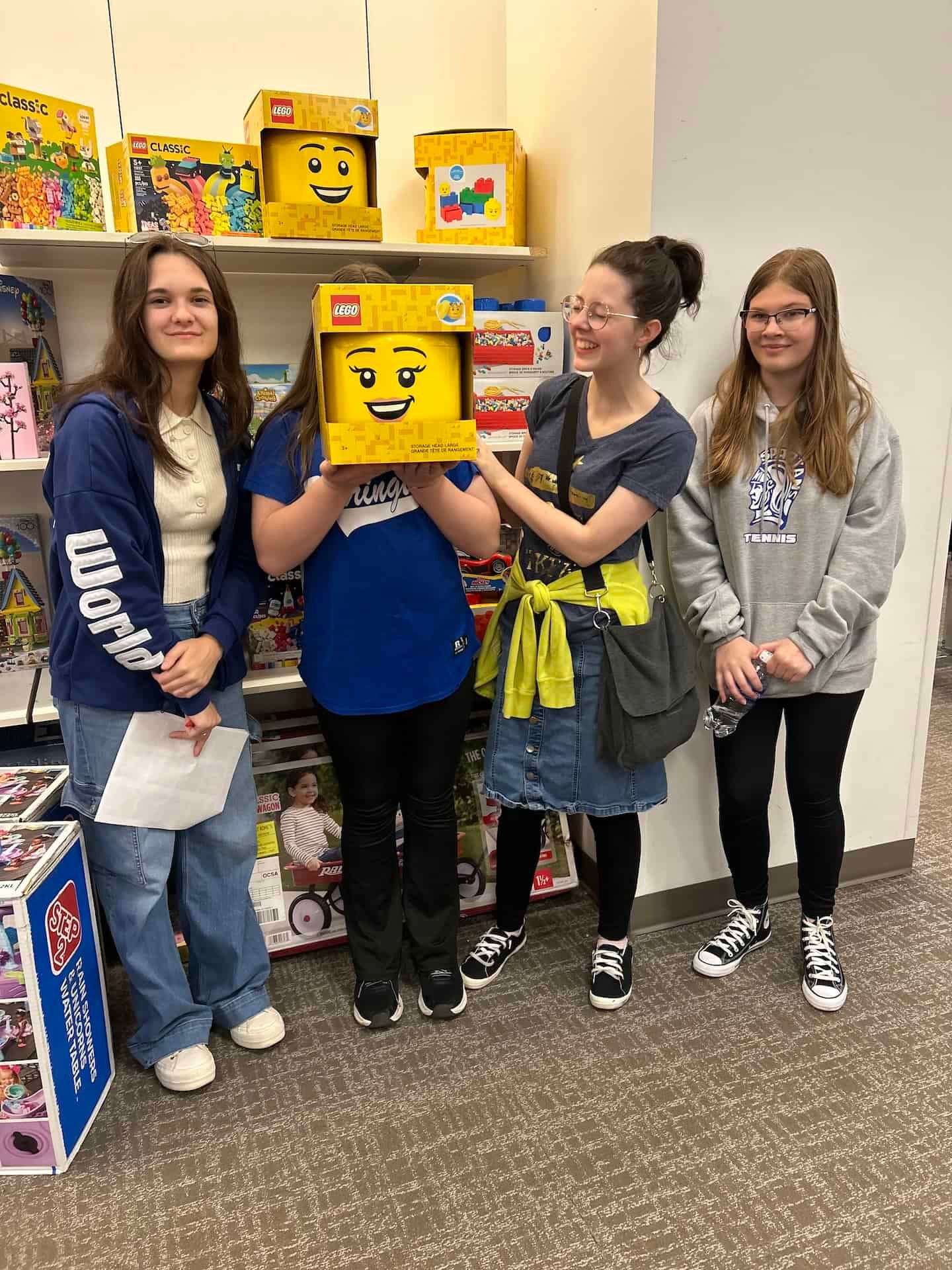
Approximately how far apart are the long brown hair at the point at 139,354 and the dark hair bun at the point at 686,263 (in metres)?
0.78

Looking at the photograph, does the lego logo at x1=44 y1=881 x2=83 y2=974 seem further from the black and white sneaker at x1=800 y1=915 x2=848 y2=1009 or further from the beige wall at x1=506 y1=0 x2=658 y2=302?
the beige wall at x1=506 y1=0 x2=658 y2=302

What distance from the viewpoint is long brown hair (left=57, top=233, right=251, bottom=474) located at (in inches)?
56.5

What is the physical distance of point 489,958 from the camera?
199 centimetres

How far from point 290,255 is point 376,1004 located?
64.5 inches

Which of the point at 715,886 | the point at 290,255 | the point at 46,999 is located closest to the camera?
the point at 46,999

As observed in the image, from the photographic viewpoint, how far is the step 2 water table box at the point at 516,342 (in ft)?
6.88

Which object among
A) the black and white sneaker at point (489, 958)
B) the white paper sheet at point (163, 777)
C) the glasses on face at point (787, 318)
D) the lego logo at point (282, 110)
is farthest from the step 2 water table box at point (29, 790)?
the glasses on face at point (787, 318)

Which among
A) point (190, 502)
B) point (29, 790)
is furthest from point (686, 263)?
point (29, 790)

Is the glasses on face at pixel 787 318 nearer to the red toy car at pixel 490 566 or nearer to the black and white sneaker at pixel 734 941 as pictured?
the red toy car at pixel 490 566

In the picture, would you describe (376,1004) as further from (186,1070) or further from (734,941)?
(734,941)

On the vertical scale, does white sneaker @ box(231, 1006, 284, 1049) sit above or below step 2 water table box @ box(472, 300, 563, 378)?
below

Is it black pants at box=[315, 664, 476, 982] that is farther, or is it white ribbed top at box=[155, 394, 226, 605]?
black pants at box=[315, 664, 476, 982]

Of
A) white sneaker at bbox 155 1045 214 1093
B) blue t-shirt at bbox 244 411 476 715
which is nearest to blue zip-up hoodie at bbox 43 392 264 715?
blue t-shirt at bbox 244 411 476 715

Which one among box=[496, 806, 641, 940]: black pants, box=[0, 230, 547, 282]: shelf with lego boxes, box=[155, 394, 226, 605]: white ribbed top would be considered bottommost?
box=[496, 806, 641, 940]: black pants
